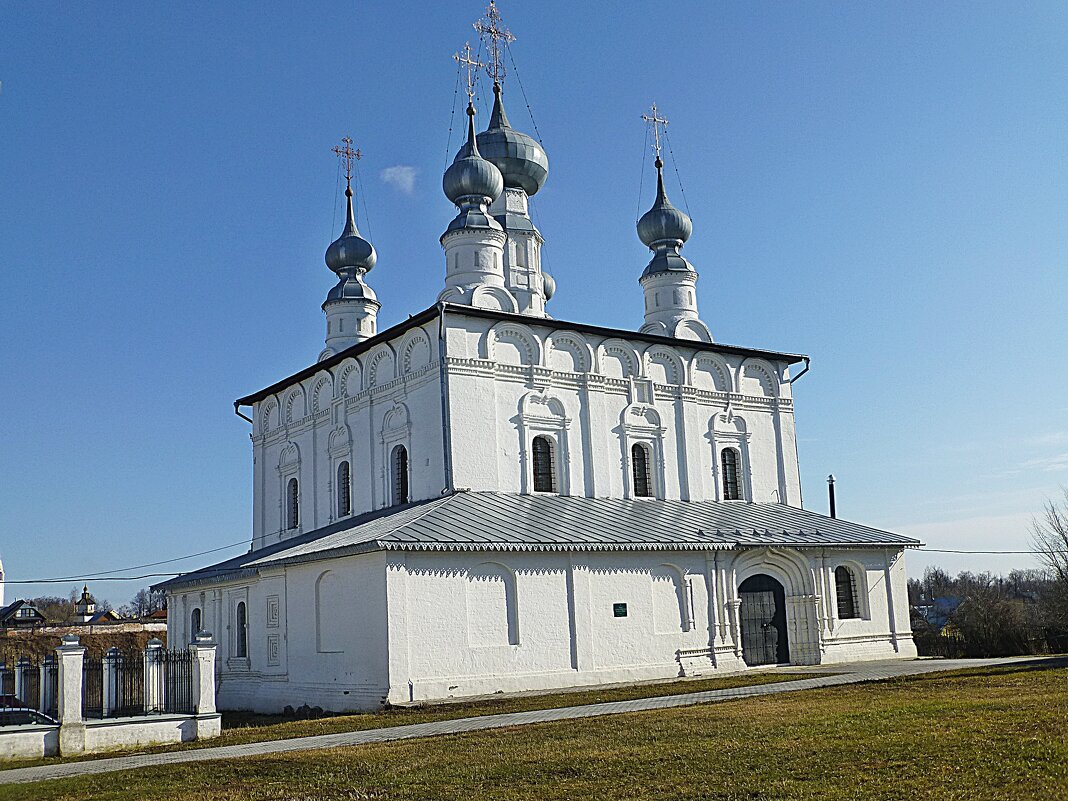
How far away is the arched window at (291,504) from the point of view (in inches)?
969

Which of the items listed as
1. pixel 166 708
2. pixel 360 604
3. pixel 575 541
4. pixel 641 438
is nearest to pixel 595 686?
pixel 575 541

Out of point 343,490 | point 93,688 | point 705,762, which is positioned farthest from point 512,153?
point 705,762

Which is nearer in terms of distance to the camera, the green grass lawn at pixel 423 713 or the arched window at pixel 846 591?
the green grass lawn at pixel 423 713

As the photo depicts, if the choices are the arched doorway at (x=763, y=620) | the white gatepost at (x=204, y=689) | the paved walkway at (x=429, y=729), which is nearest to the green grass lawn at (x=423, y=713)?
the white gatepost at (x=204, y=689)

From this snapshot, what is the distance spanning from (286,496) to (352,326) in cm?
584

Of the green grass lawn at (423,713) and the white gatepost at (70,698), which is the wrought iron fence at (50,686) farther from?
the green grass lawn at (423,713)

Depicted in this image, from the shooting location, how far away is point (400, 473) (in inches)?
830

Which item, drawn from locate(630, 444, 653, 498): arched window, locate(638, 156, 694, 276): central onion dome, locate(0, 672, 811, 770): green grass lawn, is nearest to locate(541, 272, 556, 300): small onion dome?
locate(638, 156, 694, 276): central onion dome

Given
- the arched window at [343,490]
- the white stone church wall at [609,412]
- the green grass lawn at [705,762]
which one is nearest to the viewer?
the green grass lawn at [705,762]

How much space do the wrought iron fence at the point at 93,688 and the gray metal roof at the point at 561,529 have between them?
4.18 metres

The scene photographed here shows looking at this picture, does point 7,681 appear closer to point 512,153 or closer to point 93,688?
point 93,688

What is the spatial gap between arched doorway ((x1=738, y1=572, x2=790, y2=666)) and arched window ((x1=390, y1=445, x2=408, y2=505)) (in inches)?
264

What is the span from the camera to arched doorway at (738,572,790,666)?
20.3 metres

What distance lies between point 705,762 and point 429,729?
15.7 feet
